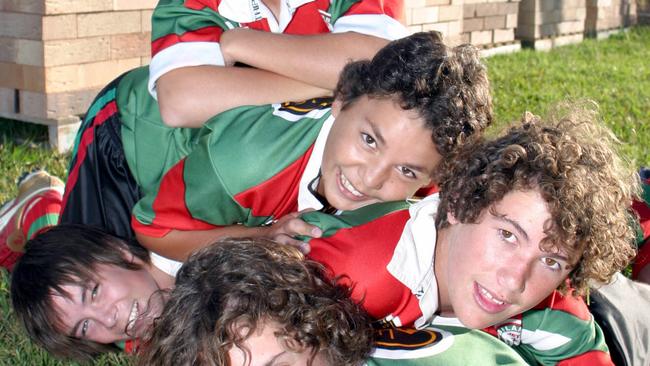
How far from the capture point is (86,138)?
2.96 metres

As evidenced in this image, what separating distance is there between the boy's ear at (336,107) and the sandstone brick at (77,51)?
2.09 metres

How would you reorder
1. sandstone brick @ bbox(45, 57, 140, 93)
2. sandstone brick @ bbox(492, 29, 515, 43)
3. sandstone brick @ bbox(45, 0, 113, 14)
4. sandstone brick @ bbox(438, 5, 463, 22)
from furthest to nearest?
sandstone brick @ bbox(492, 29, 515, 43), sandstone brick @ bbox(438, 5, 463, 22), sandstone brick @ bbox(45, 57, 140, 93), sandstone brick @ bbox(45, 0, 113, 14)

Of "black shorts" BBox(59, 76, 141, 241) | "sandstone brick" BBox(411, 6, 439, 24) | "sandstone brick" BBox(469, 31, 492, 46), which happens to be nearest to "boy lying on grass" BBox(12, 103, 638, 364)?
"black shorts" BBox(59, 76, 141, 241)

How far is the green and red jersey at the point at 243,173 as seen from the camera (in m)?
2.39

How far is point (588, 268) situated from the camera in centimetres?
218

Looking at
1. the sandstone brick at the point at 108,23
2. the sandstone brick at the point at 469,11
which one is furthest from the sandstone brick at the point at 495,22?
the sandstone brick at the point at 108,23

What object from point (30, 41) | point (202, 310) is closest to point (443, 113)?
point (202, 310)

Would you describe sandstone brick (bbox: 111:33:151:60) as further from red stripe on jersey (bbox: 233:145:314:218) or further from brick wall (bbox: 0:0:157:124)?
red stripe on jersey (bbox: 233:145:314:218)

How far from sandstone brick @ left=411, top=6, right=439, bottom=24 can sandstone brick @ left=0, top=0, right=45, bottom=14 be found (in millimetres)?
2749

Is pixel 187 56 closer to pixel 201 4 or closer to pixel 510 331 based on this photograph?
pixel 201 4

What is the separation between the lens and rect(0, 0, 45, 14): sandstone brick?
4.14 m

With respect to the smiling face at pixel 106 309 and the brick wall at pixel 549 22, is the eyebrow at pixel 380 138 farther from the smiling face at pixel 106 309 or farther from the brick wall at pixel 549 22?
the brick wall at pixel 549 22

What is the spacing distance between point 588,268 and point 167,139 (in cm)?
119

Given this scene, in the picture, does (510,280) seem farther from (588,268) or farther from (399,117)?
(399,117)
